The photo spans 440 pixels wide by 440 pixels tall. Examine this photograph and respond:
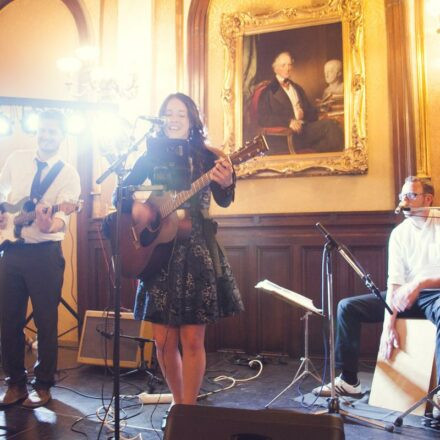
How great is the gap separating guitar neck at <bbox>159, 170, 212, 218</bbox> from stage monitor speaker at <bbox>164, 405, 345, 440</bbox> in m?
0.92

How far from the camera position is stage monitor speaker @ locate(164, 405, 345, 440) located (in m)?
1.12

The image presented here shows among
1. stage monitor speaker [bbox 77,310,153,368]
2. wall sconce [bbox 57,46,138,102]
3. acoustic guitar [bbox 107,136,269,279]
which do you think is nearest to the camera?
acoustic guitar [bbox 107,136,269,279]

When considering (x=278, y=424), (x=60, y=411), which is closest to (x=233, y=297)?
(x=278, y=424)

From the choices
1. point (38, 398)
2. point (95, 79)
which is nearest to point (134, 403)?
point (38, 398)

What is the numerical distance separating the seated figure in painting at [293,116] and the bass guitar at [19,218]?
190 centimetres

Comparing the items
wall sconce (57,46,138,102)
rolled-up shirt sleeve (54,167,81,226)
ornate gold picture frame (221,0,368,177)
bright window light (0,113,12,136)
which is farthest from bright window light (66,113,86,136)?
rolled-up shirt sleeve (54,167,81,226)

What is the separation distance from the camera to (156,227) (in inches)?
78.7

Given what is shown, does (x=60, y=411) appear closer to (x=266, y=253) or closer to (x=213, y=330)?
(x=213, y=330)

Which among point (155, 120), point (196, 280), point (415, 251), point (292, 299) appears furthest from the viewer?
point (415, 251)

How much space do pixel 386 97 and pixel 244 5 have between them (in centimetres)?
149

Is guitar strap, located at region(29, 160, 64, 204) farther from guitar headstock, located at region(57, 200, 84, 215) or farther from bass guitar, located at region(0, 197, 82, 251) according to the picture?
guitar headstock, located at region(57, 200, 84, 215)

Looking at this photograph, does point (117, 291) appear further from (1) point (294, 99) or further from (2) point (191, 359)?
(1) point (294, 99)

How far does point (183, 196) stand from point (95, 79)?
8.57 ft

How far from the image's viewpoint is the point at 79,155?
4477mm
